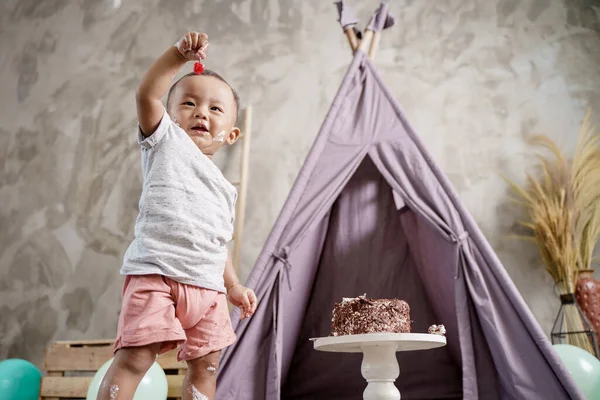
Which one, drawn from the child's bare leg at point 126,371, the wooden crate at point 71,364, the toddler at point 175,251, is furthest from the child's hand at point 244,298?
the wooden crate at point 71,364

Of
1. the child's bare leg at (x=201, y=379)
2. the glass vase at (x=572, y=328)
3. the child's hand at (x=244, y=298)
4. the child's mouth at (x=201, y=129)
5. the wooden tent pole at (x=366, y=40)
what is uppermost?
the wooden tent pole at (x=366, y=40)

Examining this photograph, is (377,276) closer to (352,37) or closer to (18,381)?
(352,37)

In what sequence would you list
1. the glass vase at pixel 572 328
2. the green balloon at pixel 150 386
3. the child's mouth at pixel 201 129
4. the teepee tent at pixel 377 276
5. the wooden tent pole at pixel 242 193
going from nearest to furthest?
the child's mouth at pixel 201 129 → the teepee tent at pixel 377 276 → the green balloon at pixel 150 386 → the glass vase at pixel 572 328 → the wooden tent pole at pixel 242 193

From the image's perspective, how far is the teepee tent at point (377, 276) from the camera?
185 cm

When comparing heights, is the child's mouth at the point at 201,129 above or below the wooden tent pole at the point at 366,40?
below

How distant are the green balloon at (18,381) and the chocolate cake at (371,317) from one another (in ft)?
5.15

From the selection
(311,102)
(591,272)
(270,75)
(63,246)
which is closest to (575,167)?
(591,272)

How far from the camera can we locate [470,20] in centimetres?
312

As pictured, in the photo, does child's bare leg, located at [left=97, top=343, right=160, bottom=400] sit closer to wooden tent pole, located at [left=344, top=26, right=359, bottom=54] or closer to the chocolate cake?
the chocolate cake

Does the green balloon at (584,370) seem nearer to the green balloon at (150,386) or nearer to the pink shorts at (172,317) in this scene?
the pink shorts at (172,317)

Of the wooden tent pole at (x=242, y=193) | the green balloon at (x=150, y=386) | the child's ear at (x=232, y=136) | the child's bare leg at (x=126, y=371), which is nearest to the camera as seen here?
the child's bare leg at (x=126, y=371)

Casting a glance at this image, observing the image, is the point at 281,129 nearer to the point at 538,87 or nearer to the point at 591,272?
the point at 538,87

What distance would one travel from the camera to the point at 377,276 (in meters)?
2.43

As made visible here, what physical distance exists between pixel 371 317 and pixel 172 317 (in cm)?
77
